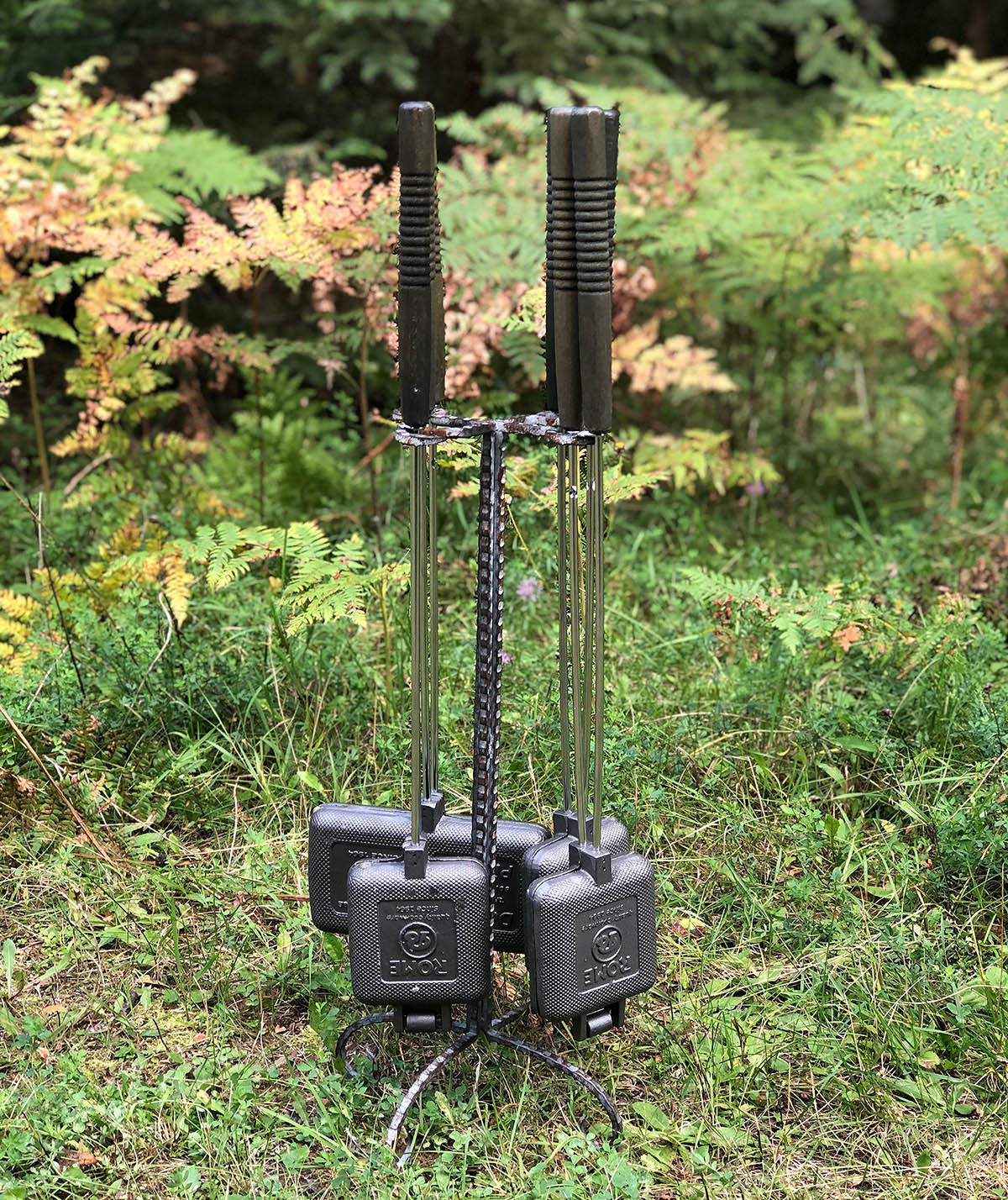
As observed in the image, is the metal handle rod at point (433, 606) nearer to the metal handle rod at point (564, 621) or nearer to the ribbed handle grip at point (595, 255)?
the metal handle rod at point (564, 621)

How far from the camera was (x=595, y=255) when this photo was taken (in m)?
2.43

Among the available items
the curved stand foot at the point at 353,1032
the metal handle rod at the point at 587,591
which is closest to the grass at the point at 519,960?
the curved stand foot at the point at 353,1032

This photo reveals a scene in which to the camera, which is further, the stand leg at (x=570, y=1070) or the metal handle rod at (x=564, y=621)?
the stand leg at (x=570, y=1070)

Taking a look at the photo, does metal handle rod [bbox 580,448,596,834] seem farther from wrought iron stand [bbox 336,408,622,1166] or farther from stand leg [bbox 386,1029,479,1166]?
stand leg [bbox 386,1029,479,1166]

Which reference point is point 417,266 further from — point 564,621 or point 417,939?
point 417,939

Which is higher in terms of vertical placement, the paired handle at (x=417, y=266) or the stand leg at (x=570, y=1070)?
the paired handle at (x=417, y=266)

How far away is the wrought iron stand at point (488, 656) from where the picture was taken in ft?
8.57

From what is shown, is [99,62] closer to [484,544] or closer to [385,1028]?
[484,544]

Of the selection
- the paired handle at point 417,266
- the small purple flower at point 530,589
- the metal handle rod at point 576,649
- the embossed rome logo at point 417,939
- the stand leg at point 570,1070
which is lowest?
the stand leg at point 570,1070

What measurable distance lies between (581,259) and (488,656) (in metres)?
0.78

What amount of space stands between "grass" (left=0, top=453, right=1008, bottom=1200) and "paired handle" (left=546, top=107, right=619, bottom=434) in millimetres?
1405

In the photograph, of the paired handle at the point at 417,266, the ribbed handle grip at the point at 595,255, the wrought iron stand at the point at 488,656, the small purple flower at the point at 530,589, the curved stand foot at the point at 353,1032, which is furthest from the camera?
the small purple flower at the point at 530,589

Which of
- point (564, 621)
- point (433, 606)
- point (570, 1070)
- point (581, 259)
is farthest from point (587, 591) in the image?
point (570, 1070)

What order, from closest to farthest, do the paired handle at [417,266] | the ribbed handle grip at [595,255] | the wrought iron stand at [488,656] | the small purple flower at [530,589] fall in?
the ribbed handle grip at [595,255]
the paired handle at [417,266]
the wrought iron stand at [488,656]
the small purple flower at [530,589]
